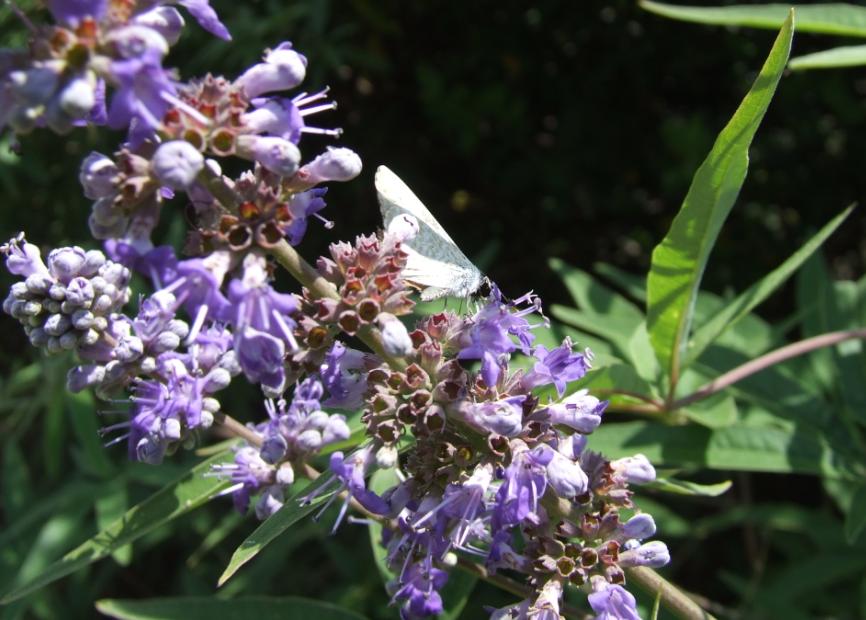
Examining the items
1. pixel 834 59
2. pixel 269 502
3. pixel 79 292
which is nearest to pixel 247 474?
Answer: pixel 269 502

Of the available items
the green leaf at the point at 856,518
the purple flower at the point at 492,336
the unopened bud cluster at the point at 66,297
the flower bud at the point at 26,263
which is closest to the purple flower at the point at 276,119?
the purple flower at the point at 492,336

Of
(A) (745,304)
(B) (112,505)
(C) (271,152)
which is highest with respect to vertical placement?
(C) (271,152)

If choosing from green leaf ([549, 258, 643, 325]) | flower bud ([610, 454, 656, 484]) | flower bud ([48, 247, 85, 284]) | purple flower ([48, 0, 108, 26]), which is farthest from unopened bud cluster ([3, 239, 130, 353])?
green leaf ([549, 258, 643, 325])

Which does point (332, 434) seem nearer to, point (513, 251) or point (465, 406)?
point (465, 406)

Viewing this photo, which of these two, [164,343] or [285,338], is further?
[164,343]

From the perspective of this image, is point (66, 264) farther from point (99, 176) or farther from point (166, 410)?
point (99, 176)

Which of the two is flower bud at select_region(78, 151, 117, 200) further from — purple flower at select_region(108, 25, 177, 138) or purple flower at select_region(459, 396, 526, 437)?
purple flower at select_region(459, 396, 526, 437)

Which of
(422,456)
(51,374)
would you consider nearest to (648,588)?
(422,456)
